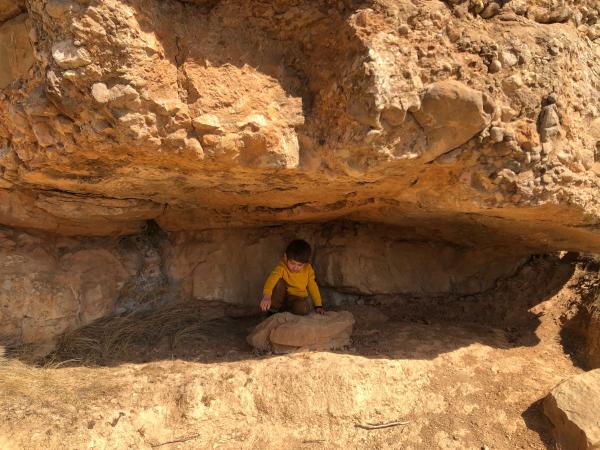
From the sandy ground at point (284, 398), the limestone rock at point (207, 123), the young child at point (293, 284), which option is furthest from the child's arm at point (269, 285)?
the limestone rock at point (207, 123)

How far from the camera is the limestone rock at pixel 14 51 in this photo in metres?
2.41

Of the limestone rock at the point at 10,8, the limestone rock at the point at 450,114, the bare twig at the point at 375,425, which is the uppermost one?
the limestone rock at the point at 10,8

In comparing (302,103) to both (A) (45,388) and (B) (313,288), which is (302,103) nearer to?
(B) (313,288)

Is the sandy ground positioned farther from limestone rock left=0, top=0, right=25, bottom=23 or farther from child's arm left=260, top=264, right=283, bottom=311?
limestone rock left=0, top=0, right=25, bottom=23

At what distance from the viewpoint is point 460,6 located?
8.51 feet

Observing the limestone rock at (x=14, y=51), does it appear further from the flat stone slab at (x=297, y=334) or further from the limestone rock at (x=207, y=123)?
the flat stone slab at (x=297, y=334)

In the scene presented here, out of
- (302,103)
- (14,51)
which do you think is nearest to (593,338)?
(302,103)

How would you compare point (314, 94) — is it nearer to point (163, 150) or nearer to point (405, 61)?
point (405, 61)

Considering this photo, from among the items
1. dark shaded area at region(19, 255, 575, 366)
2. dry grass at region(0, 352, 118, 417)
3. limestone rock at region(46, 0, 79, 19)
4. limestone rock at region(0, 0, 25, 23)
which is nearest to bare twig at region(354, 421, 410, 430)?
dark shaded area at region(19, 255, 575, 366)

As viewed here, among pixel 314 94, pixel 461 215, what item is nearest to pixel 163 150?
pixel 314 94

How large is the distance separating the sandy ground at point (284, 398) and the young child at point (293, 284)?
1.83 ft

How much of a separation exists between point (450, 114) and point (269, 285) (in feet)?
6.03

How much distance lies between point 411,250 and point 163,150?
8.78ft

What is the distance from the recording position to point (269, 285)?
3596mm
